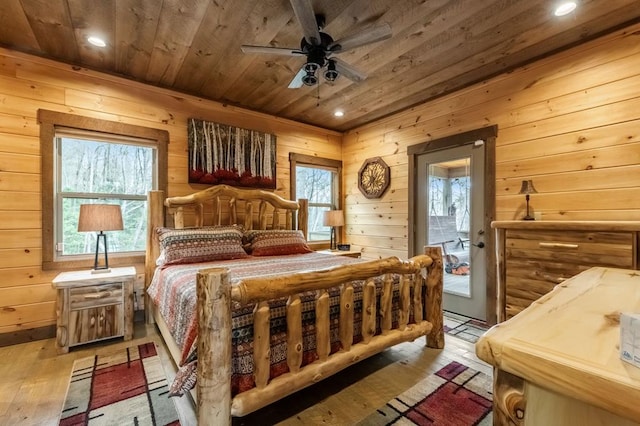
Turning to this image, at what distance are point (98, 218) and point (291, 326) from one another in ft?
6.91

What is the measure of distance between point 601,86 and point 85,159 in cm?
474

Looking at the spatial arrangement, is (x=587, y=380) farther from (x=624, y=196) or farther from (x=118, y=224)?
(x=118, y=224)

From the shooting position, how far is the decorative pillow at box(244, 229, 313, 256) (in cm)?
319

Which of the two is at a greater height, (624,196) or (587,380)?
(624,196)

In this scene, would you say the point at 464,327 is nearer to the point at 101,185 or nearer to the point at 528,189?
the point at 528,189

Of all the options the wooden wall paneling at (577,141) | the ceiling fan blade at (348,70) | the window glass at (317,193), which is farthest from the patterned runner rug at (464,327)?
the ceiling fan blade at (348,70)

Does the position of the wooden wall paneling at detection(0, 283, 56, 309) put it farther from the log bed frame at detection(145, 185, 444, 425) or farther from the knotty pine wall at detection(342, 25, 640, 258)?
the knotty pine wall at detection(342, 25, 640, 258)

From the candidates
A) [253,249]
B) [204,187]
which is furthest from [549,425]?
[204,187]

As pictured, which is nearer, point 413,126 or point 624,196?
point 624,196

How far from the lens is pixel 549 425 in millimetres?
507

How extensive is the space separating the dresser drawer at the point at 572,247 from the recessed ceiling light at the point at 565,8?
1.58 meters

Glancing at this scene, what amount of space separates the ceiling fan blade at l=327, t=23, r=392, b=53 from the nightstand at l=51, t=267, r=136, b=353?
260 cm

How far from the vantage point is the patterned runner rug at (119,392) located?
161cm

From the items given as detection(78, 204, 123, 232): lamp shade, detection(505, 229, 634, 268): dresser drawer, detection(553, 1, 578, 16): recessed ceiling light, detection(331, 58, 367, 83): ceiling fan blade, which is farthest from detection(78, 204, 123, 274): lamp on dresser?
detection(553, 1, 578, 16): recessed ceiling light
